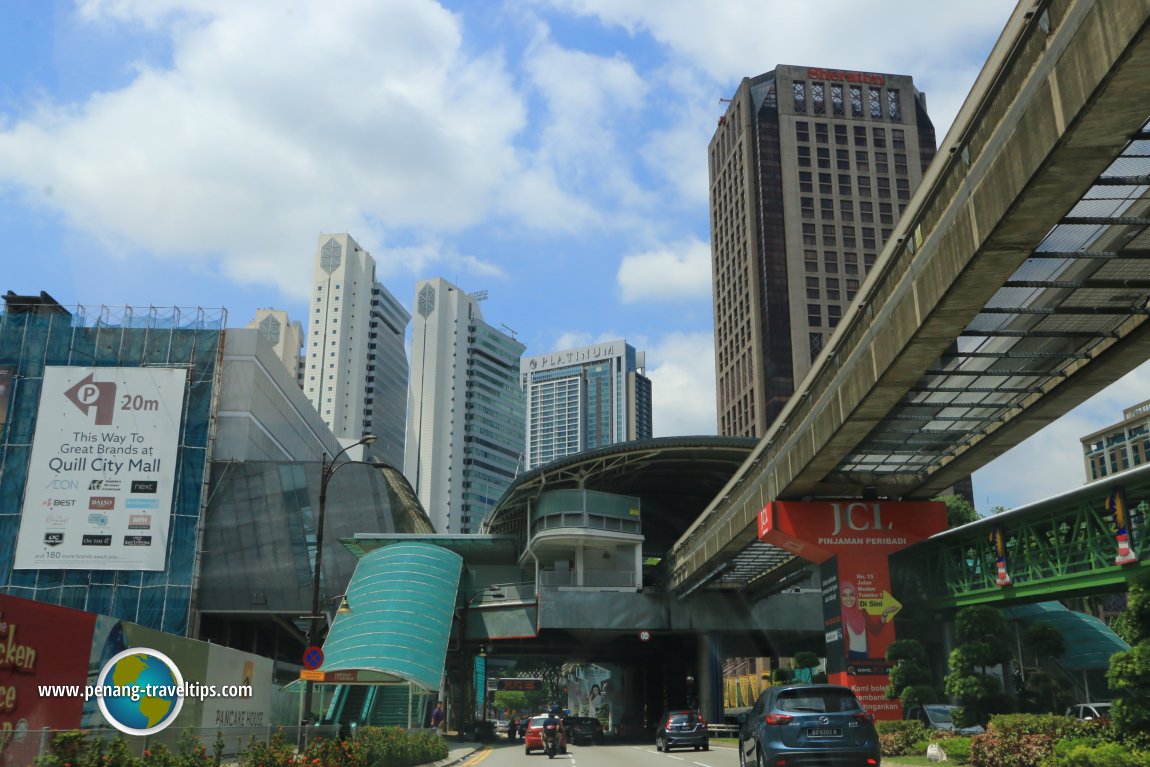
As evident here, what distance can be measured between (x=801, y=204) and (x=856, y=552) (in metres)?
104

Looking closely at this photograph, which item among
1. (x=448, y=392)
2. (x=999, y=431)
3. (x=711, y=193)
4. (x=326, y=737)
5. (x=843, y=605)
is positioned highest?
(x=711, y=193)

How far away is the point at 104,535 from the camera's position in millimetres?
59562

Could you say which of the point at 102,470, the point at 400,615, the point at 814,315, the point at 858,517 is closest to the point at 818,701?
the point at 858,517

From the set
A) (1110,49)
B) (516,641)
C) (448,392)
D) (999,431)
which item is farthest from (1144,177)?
(448,392)

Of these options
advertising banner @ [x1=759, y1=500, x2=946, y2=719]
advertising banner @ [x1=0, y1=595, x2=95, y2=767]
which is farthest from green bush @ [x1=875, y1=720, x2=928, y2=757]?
advertising banner @ [x1=0, y1=595, x2=95, y2=767]

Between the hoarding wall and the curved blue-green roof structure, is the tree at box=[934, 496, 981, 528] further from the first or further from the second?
the hoarding wall

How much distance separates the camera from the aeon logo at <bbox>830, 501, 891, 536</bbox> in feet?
113

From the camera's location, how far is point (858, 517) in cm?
3459

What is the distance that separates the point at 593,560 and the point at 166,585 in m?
26.0

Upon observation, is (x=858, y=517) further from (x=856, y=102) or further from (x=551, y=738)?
(x=856, y=102)

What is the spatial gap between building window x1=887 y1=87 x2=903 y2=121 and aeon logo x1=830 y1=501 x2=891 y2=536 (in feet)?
377

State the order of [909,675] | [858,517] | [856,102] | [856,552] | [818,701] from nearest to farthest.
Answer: [818,701]
[909,675]
[856,552]
[858,517]
[856,102]

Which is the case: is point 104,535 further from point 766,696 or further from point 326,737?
point 766,696

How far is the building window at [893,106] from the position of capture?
13725 cm
